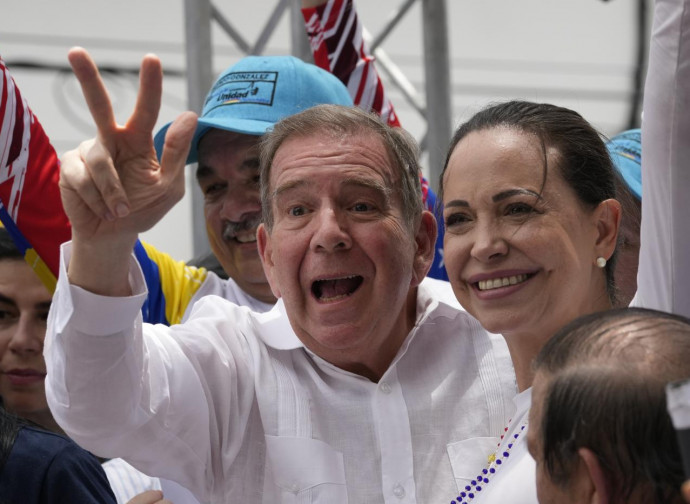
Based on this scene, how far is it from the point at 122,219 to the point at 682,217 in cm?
85

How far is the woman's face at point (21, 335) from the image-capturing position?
272 cm

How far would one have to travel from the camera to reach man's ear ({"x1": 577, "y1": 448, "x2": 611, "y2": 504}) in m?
1.22

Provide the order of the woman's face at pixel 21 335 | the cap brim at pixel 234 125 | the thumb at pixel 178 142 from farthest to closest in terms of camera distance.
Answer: the cap brim at pixel 234 125 → the woman's face at pixel 21 335 → the thumb at pixel 178 142

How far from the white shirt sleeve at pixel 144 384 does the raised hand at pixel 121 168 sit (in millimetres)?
137

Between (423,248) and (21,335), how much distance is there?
1039 millimetres

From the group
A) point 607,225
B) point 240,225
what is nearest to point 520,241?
Answer: point 607,225

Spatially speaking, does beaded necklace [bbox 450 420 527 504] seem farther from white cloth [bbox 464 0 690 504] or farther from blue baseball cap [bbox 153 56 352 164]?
blue baseball cap [bbox 153 56 352 164]

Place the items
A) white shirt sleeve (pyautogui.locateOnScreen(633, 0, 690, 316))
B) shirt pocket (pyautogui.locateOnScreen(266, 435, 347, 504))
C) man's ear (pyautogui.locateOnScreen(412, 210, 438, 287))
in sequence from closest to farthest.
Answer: white shirt sleeve (pyautogui.locateOnScreen(633, 0, 690, 316)) < shirt pocket (pyautogui.locateOnScreen(266, 435, 347, 504)) < man's ear (pyautogui.locateOnScreen(412, 210, 438, 287))

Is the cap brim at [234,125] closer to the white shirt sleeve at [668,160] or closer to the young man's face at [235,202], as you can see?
the young man's face at [235,202]

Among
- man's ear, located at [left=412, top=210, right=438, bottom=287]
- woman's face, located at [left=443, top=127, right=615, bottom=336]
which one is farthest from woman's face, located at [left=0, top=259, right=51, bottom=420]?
woman's face, located at [left=443, top=127, right=615, bottom=336]

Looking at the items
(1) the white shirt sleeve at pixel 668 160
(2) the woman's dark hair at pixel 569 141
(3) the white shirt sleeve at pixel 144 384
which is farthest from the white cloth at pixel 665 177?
(3) the white shirt sleeve at pixel 144 384

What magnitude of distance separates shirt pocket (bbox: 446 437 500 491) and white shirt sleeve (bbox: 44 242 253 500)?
0.41m

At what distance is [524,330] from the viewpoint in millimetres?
1970

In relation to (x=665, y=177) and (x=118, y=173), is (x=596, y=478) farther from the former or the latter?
(x=118, y=173)
